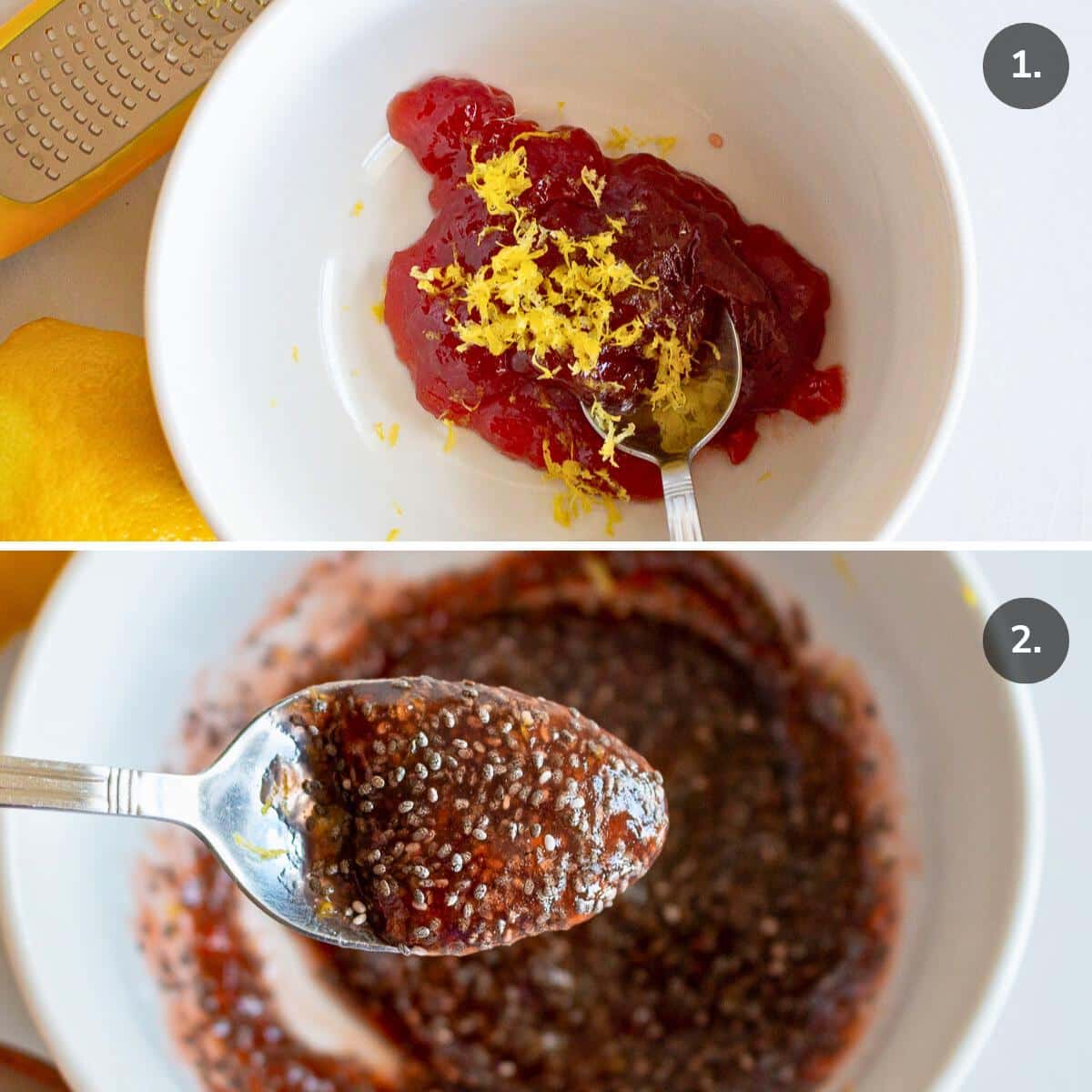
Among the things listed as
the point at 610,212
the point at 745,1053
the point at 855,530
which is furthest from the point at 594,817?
the point at 745,1053

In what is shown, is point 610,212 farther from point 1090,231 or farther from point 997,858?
point 997,858

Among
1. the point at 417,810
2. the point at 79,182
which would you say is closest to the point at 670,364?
the point at 417,810

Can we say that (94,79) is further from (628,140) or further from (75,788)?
(75,788)

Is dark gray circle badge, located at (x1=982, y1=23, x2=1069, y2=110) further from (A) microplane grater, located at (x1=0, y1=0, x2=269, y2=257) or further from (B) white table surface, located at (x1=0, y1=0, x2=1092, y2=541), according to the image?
(A) microplane grater, located at (x1=0, y1=0, x2=269, y2=257)

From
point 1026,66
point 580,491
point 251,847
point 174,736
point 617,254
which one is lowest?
point 174,736

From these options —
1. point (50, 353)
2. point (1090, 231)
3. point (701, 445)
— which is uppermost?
point (1090, 231)

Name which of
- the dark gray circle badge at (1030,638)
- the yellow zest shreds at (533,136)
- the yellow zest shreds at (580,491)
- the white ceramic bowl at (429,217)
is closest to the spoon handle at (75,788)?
the white ceramic bowl at (429,217)

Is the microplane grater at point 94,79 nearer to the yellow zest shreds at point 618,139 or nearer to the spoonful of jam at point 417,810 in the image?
the yellow zest shreds at point 618,139

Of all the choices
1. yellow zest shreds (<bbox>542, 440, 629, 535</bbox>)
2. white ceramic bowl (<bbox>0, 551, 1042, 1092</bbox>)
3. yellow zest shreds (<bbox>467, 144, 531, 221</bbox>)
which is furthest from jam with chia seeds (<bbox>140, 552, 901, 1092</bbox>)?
yellow zest shreds (<bbox>467, 144, 531, 221</bbox>)
